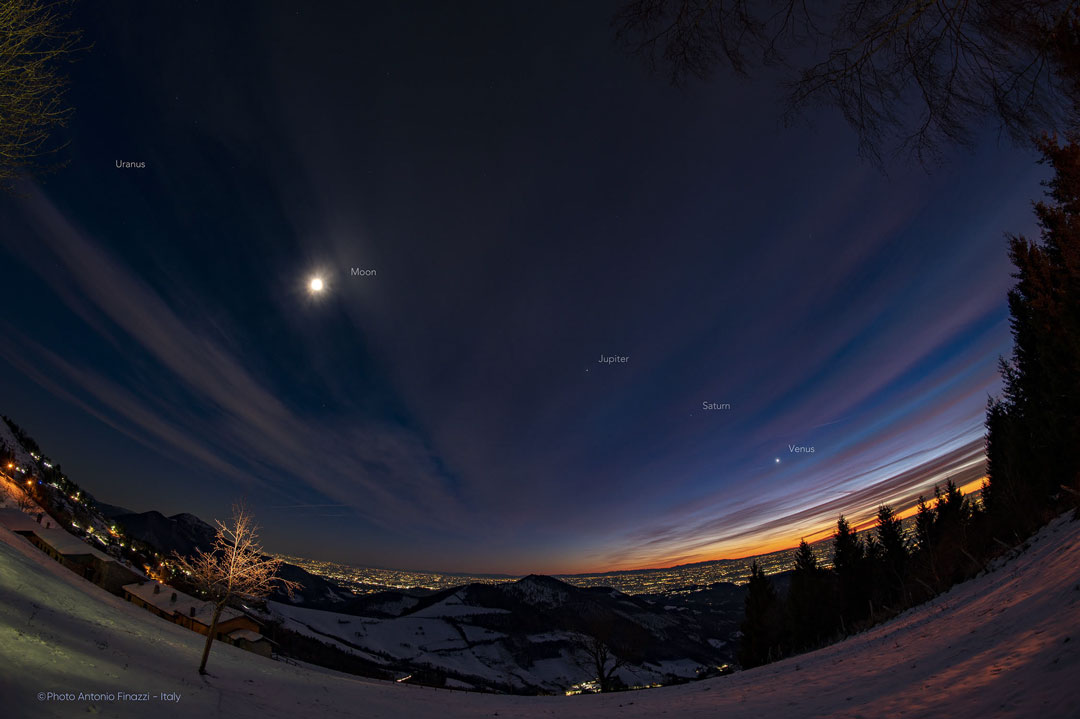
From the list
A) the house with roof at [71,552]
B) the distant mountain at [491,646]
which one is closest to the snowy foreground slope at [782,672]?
the house with roof at [71,552]

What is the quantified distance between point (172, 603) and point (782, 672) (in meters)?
64.1

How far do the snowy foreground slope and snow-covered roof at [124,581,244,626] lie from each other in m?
30.7

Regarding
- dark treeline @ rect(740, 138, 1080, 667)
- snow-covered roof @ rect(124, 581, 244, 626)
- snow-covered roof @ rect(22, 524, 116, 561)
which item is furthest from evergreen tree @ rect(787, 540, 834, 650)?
snow-covered roof @ rect(22, 524, 116, 561)

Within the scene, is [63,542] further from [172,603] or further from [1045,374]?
[1045,374]

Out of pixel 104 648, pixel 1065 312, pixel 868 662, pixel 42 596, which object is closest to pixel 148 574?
pixel 42 596

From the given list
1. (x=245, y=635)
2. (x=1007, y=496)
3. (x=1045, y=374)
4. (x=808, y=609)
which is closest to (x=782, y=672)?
(x=1007, y=496)

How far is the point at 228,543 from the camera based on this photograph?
20.7 meters

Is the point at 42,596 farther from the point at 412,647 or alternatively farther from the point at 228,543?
the point at 412,647

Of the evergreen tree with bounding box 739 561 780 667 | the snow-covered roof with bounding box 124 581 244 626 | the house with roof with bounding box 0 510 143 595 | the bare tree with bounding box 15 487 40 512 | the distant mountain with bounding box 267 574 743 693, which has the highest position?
the bare tree with bounding box 15 487 40 512

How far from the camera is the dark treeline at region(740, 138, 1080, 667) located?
20.3m

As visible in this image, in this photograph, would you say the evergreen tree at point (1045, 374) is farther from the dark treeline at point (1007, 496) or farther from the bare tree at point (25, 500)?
the bare tree at point (25, 500)

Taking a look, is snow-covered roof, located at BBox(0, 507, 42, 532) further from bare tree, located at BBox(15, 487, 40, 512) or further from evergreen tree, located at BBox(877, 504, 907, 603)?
evergreen tree, located at BBox(877, 504, 907, 603)

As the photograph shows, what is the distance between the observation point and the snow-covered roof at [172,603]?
152 ft

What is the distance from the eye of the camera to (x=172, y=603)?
4809 cm
